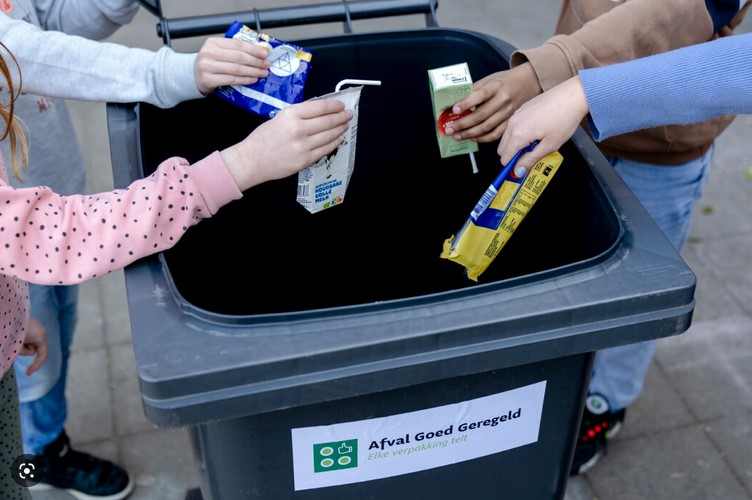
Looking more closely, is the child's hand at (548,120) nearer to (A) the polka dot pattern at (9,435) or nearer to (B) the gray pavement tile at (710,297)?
(A) the polka dot pattern at (9,435)

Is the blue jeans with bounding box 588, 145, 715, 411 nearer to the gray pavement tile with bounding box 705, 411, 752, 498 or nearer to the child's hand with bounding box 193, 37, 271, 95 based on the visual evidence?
the gray pavement tile with bounding box 705, 411, 752, 498

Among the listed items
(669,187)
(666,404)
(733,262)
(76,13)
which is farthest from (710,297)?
(76,13)

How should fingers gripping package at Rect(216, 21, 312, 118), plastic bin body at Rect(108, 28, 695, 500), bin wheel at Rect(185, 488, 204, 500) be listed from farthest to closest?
bin wheel at Rect(185, 488, 204, 500) → fingers gripping package at Rect(216, 21, 312, 118) → plastic bin body at Rect(108, 28, 695, 500)

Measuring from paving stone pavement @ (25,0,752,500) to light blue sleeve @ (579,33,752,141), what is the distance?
1282 millimetres

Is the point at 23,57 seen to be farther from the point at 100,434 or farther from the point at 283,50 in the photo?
the point at 100,434

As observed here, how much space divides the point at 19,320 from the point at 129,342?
1209 mm

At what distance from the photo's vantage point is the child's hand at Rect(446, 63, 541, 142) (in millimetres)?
1449

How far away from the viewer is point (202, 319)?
3.51 ft

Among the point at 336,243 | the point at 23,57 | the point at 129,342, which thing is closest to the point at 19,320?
the point at 23,57

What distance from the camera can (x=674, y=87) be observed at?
46.6 inches

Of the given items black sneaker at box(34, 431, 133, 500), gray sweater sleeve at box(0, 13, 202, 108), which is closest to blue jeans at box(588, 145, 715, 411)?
gray sweater sleeve at box(0, 13, 202, 108)

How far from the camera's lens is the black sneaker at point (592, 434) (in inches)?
87.0

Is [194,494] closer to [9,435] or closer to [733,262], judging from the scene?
[9,435]

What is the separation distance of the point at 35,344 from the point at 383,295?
718 mm
